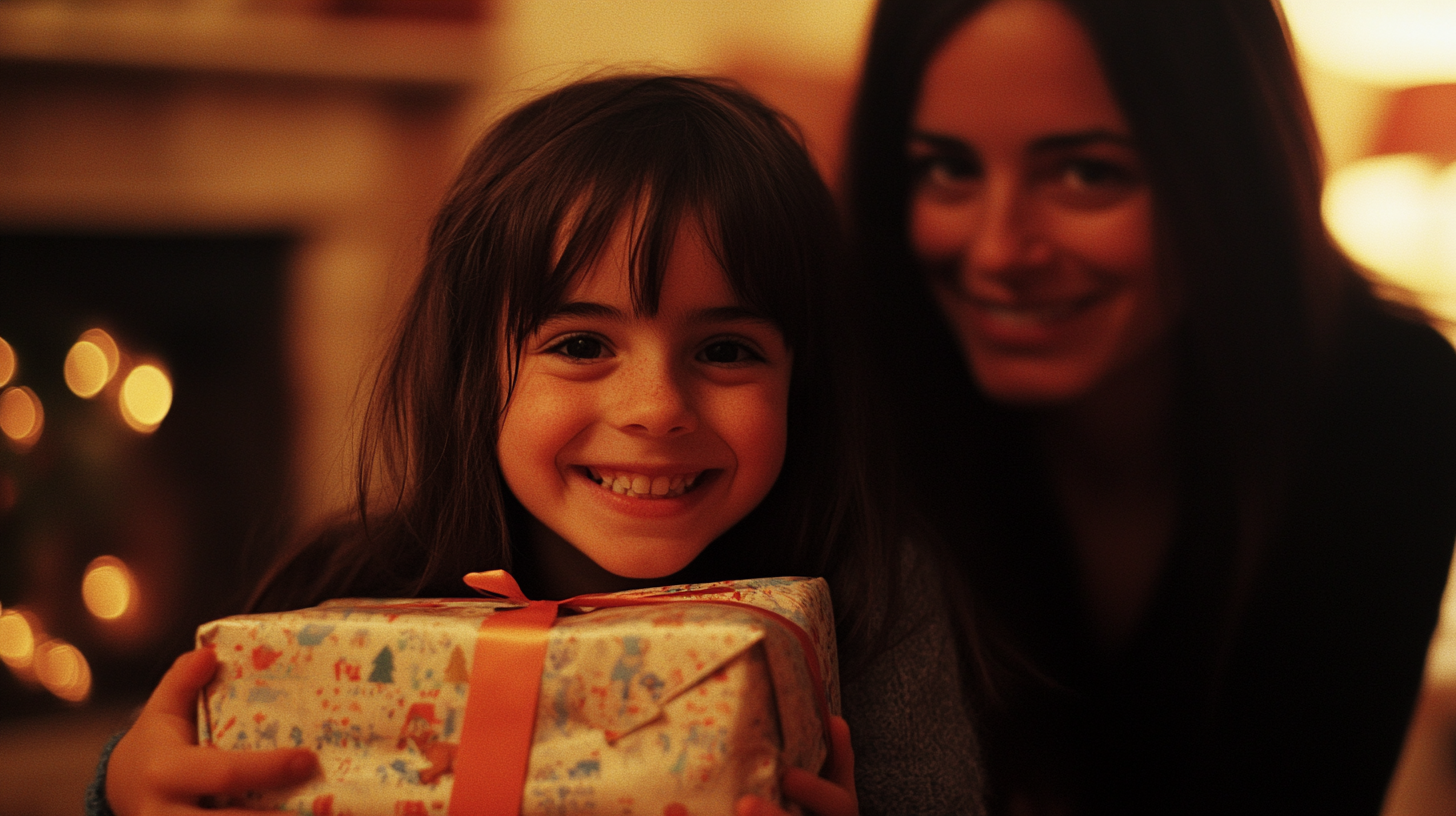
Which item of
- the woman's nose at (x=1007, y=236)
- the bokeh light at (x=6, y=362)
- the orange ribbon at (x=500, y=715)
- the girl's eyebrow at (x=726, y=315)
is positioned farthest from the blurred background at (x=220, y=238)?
the orange ribbon at (x=500, y=715)

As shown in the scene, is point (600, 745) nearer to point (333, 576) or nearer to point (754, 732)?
point (754, 732)

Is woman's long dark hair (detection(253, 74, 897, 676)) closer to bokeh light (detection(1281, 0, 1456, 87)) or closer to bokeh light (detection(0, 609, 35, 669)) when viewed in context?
bokeh light (detection(0, 609, 35, 669))

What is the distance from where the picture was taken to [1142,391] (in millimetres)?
1183

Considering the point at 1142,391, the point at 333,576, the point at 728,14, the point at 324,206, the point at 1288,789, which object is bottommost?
the point at 1288,789

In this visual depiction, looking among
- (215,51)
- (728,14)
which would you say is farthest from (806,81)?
(215,51)

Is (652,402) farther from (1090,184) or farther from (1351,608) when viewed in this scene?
(1351,608)

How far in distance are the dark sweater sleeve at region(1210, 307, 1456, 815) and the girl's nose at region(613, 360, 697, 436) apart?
2.32ft

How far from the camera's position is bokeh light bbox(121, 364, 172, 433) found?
1889mm

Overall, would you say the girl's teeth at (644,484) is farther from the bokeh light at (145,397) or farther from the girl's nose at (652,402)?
the bokeh light at (145,397)

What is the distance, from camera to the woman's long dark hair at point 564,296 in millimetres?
703

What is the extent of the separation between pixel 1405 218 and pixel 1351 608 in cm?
135

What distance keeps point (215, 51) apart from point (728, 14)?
98cm

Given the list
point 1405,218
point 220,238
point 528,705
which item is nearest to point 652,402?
point 528,705

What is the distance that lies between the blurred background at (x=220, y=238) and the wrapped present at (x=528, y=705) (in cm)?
126
